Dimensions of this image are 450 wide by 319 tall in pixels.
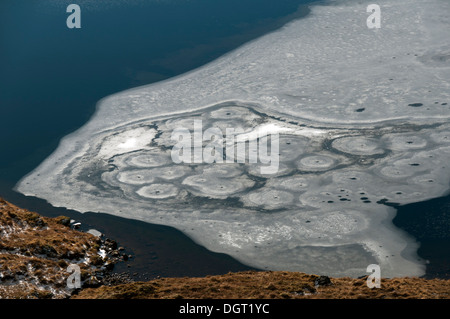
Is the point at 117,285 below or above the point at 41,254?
below

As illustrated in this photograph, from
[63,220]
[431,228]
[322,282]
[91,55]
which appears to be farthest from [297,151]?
[91,55]

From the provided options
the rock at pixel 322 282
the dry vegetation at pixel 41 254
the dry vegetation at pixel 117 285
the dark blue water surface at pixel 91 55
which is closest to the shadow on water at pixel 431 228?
the dry vegetation at pixel 117 285

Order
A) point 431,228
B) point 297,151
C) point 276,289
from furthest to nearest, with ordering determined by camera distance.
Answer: point 297,151 < point 431,228 < point 276,289

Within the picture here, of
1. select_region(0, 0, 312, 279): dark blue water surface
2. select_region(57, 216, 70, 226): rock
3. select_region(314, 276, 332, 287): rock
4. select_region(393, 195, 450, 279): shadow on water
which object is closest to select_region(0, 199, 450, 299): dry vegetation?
select_region(314, 276, 332, 287): rock

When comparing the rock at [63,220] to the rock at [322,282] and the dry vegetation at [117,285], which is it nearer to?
the dry vegetation at [117,285]

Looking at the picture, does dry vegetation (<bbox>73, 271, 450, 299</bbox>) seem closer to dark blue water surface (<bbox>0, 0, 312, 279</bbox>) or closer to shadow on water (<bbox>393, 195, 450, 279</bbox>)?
shadow on water (<bbox>393, 195, 450, 279</bbox>)

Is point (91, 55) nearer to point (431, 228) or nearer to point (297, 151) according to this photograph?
point (297, 151)
